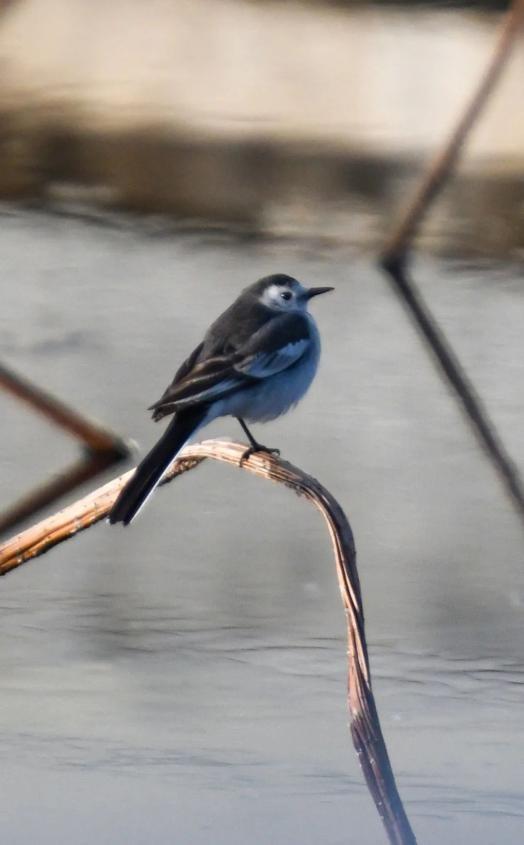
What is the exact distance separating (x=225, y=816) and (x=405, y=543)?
106 cm

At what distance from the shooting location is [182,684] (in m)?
2.56

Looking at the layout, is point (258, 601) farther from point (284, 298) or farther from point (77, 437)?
point (77, 437)

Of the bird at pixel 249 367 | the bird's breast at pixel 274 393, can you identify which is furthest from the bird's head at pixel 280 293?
the bird's breast at pixel 274 393

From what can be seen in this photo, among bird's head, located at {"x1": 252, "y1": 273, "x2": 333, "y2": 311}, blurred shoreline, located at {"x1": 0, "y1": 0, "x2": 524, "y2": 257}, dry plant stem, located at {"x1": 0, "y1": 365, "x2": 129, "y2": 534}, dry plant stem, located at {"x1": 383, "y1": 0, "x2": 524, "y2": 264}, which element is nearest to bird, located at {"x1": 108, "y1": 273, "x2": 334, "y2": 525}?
bird's head, located at {"x1": 252, "y1": 273, "x2": 333, "y2": 311}

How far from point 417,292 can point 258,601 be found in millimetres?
1811

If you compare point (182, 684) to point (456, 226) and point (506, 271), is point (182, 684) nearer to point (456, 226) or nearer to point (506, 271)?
point (506, 271)

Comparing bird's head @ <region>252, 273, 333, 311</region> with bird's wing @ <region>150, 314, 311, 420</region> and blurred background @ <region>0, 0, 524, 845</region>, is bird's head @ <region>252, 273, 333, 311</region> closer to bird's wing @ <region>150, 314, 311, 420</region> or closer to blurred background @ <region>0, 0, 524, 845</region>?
bird's wing @ <region>150, 314, 311, 420</region>

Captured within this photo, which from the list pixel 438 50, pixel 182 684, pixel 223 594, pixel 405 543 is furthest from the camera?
pixel 438 50

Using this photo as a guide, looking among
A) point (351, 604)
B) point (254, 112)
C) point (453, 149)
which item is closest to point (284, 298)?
point (351, 604)

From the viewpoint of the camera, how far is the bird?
2182 mm

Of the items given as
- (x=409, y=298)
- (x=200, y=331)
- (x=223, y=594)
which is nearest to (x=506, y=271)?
(x=409, y=298)

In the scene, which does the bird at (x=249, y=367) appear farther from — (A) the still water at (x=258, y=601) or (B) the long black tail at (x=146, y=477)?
(A) the still water at (x=258, y=601)

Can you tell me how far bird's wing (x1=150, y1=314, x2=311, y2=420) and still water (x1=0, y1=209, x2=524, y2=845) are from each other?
1.77ft

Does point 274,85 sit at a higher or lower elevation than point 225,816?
lower
